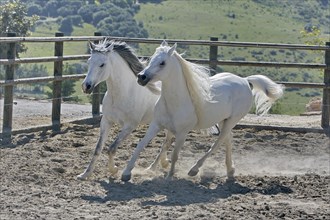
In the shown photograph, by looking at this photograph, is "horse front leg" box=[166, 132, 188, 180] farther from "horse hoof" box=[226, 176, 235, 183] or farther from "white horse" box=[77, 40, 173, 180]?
"horse hoof" box=[226, 176, 235, 183]

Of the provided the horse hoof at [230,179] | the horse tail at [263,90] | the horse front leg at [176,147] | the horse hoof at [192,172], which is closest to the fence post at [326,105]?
the horse tail at [263,90]

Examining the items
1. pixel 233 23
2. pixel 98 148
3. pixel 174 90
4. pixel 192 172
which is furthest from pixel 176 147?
pixel 233 23

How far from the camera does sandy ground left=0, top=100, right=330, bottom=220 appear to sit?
26.2ft

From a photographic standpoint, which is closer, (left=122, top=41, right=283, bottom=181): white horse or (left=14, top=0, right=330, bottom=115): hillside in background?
(left=122, top=41, right=283, bottom=181): white horse

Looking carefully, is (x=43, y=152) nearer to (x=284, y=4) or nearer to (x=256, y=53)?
(x=256, y=53)

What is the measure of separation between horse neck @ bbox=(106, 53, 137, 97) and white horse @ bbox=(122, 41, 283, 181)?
2.15ft

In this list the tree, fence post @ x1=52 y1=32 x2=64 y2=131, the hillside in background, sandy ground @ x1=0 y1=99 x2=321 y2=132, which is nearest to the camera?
fence post @ x1=52 y1=32 x2=64 y2=131

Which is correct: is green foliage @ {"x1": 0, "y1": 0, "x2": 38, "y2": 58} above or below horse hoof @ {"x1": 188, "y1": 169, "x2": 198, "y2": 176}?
above

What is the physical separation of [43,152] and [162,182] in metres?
2.06

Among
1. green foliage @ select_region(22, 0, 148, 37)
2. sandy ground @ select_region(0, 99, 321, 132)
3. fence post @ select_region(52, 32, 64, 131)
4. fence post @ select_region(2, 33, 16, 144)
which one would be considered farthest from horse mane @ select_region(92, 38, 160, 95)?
green foliage @ select_region(22, 0, 148, 37)

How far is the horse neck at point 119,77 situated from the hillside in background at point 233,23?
59.3m

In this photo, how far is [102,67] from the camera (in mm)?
9930

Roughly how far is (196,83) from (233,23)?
96840 mm

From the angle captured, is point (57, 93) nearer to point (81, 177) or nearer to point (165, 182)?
point (81, 177)
